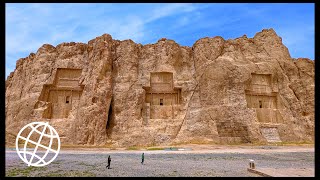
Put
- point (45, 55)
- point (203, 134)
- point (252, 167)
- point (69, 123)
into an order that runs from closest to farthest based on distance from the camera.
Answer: point (252, 167)
point (203, 134)
point (69, 123)
point (45, 55)

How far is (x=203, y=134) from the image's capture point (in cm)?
4072

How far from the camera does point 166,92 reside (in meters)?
47.0

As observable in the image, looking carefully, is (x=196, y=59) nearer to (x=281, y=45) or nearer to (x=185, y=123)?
(x=185, y=123)

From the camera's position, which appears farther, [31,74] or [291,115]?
[31,74]

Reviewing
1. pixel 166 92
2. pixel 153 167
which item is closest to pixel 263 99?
pixel 166 92

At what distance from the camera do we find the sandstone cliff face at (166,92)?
138 feet

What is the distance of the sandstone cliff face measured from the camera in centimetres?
4212

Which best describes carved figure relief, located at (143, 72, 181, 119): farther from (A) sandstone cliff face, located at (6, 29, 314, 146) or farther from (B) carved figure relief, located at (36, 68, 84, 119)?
(B) carved figure relief, located at (36, 68, 84, 119)

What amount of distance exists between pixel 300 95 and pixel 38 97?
4226 cm

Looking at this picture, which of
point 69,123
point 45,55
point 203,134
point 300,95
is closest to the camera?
point 203,134

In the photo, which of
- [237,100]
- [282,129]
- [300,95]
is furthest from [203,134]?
[300,95]

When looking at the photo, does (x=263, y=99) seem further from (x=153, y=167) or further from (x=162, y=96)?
(x=153, y=167)
